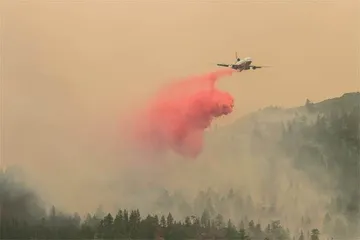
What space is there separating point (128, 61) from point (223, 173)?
400mm

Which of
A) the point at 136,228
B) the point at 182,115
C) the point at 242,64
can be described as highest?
the point at 242,64

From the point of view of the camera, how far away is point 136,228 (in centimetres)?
135

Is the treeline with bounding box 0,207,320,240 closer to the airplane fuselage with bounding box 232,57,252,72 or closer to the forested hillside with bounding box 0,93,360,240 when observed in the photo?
A: the forested hillside with bounding box 0,93,360,240

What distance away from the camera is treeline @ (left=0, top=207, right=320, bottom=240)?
1.34 meters

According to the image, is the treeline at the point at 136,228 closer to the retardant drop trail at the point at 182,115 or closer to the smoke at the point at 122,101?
the smoke at the point at 122,101

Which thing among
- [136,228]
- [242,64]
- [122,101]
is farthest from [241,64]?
[136,228]

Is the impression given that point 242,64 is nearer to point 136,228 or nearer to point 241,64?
point 241,64

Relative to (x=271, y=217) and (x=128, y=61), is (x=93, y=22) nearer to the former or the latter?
(x=128, y=61)

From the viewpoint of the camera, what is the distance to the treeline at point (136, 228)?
1336 mm

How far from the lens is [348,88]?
1378 mm

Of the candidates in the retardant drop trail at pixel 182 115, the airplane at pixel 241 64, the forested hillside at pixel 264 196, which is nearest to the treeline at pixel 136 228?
the forested hillside at pixel 264 196

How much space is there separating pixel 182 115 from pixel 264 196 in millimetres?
313

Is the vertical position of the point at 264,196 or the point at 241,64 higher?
the point at 241,64

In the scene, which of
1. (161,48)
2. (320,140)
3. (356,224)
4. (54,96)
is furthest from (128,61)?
(356,224)
